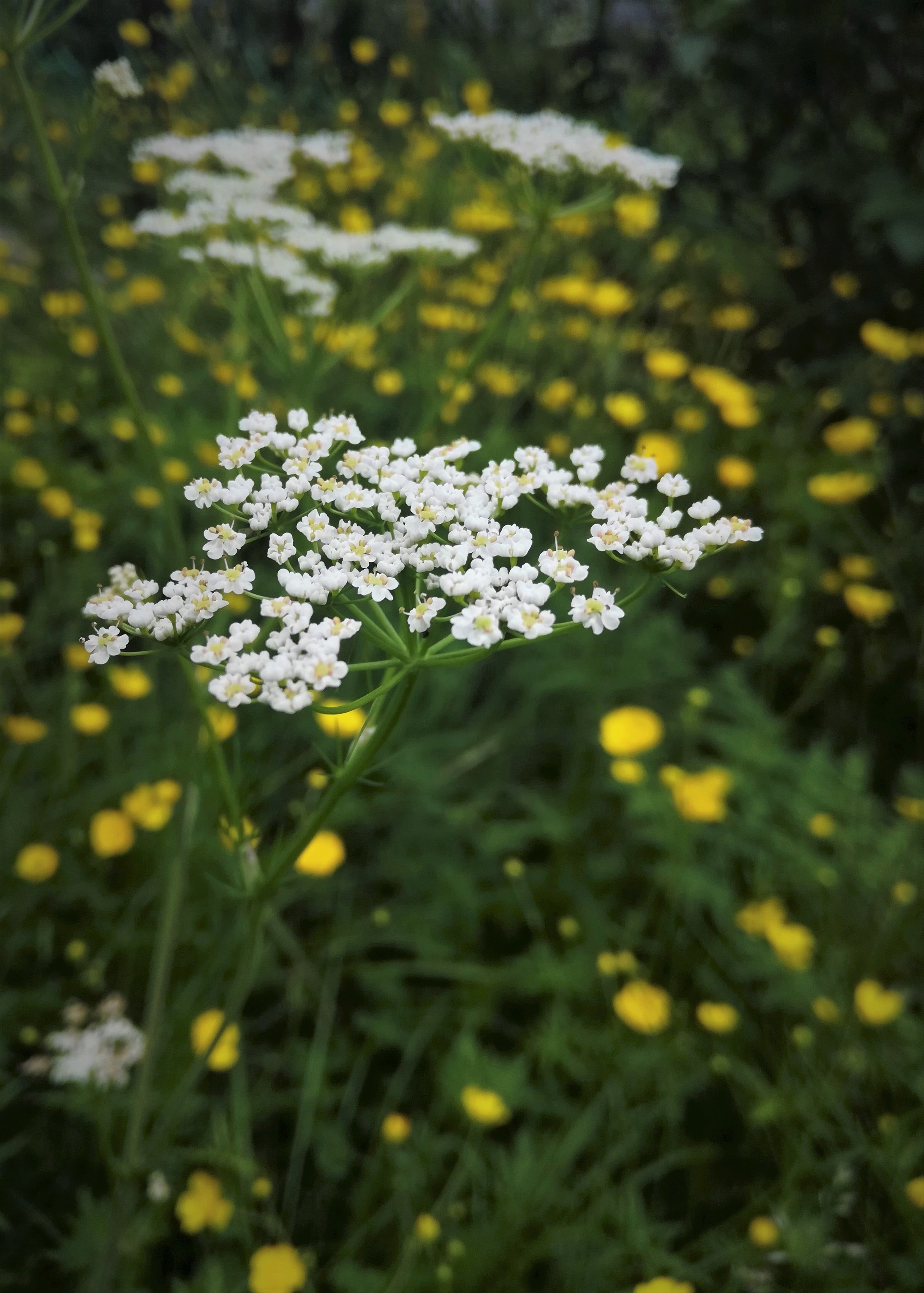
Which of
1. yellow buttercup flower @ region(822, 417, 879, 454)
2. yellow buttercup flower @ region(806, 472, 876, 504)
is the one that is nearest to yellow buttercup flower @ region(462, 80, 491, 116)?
yellow buttercup flower @ region(822, 417, 879, 454)

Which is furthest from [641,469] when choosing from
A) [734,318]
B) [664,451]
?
[734,318]

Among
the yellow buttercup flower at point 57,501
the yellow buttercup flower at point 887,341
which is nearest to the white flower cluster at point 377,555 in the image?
the yellow buttercup flower at point 57,501

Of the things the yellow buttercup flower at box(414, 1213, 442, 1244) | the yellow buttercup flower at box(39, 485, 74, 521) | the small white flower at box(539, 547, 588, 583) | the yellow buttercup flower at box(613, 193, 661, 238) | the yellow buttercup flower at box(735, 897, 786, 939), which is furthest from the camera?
the yellow buttercup flower at box(613, 193, 661, 238)

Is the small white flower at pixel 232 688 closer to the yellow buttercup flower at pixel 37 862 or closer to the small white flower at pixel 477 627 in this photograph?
A: the small white flower at pixel 477 627

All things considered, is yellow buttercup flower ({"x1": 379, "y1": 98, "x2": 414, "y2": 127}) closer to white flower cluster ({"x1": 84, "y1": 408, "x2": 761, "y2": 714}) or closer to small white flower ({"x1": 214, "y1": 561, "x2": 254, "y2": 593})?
white flower cluster ({"x1": 84, "y1": 408, "x2": 761, "y2": 714})

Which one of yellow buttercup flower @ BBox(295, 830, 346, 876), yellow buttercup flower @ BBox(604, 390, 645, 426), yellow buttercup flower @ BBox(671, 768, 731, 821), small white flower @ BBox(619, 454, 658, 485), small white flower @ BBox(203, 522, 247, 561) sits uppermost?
small white flower @ BBox(619, 454, 658, 485)

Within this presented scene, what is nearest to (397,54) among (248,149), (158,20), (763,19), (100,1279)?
(158,20)

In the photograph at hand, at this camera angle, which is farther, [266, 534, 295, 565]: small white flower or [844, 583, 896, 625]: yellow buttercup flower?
[844, 583, 896, 625]: yellow buttercup flower

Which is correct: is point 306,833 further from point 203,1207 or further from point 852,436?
point 852,436
